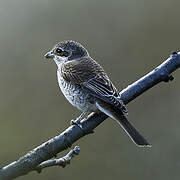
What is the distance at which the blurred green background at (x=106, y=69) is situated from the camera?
21.7 ft

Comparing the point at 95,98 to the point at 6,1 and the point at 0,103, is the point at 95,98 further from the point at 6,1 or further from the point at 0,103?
the point at 6,1

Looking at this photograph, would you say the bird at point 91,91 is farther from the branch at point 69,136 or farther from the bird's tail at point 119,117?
the branch at point 69,136

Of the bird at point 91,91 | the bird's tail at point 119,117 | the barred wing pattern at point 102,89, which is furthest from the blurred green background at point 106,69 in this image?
the bird's tail at point 119,117

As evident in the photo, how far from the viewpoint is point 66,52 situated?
16.6 feet

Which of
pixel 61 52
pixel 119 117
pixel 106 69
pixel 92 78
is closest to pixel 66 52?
pixel 61 52

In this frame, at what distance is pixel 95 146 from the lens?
668 cm

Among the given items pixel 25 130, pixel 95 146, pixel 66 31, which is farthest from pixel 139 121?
pixel 66 31

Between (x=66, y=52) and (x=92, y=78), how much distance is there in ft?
2.27

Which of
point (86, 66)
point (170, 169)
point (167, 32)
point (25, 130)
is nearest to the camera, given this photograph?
point (86, 66)

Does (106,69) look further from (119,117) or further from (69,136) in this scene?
(69,136)

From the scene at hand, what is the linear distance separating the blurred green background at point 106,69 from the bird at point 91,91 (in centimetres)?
158

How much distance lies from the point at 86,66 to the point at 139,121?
2198 mm

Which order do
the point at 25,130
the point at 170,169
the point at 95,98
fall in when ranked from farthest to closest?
the point at 25,130, the point at 170,169, the point at 95,98

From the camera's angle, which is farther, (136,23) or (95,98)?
(136,23)
